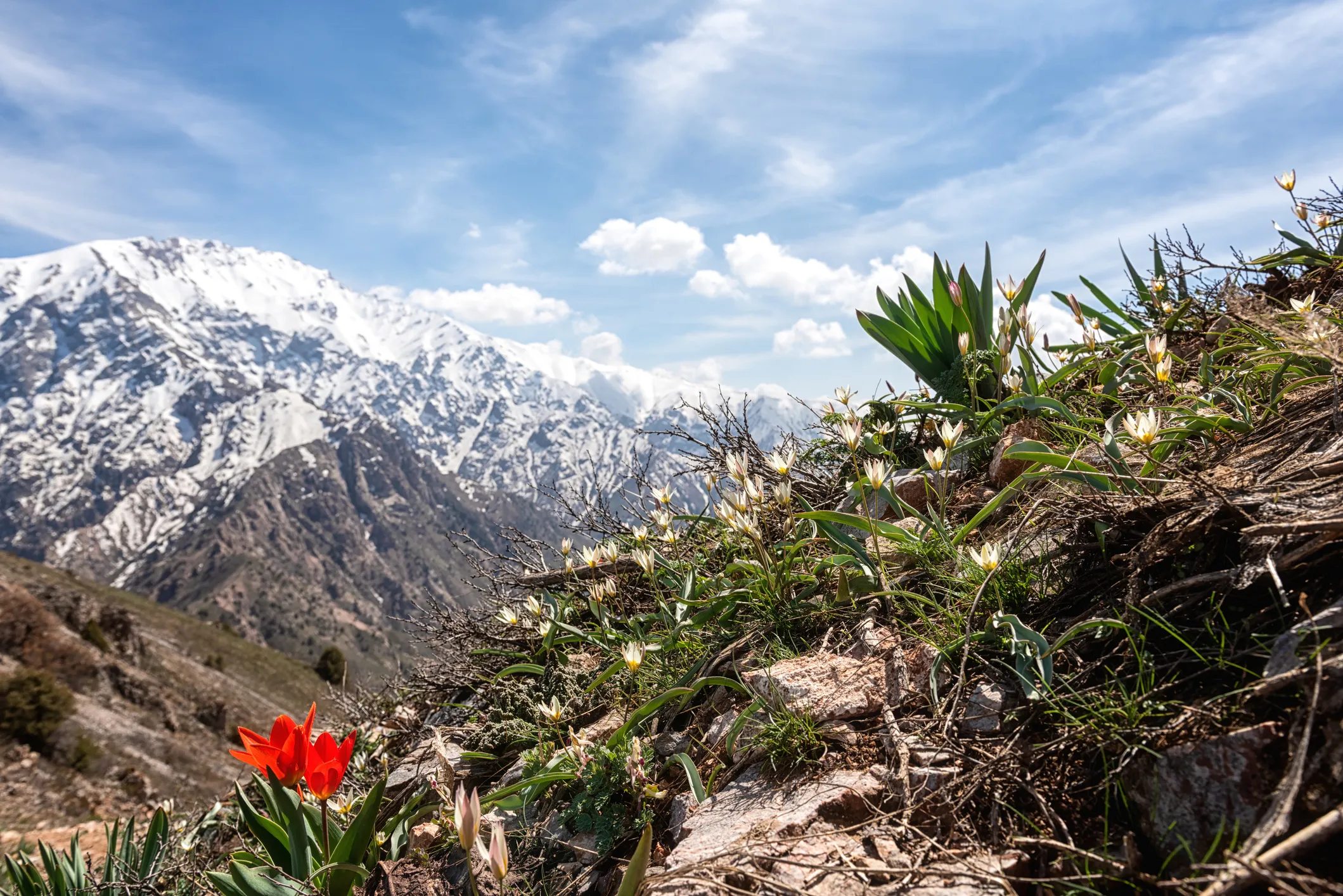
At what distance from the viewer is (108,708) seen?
103ft

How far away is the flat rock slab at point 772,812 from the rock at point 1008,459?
1456mm

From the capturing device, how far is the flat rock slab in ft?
5.42

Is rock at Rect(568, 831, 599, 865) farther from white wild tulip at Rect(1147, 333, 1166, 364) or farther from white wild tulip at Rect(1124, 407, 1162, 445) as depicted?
white wild tulip at Rect(1147, 333, 1166, 364)

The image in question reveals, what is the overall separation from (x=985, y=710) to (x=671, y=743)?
1.16 meters

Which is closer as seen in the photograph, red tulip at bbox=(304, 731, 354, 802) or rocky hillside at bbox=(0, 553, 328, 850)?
red tulip at bbox=(304, 731, 354, 802)

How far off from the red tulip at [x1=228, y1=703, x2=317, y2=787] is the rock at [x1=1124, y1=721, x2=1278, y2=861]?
6.64ft

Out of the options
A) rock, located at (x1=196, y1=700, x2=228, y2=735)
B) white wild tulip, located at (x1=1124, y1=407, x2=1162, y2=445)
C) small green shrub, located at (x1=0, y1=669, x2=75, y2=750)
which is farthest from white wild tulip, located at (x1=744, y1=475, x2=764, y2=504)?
rock, located at (x1=196, y1=700, x2=228, y2=735)

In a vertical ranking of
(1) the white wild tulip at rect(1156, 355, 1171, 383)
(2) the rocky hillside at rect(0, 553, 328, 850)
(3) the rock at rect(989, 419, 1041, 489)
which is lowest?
(2) the rocky hillside at rect(0, 553, 328, 850)

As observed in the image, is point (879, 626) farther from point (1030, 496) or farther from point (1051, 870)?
point (1051, 870)

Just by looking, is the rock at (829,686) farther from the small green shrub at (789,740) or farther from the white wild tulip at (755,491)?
the white wild tulip at (755,491)

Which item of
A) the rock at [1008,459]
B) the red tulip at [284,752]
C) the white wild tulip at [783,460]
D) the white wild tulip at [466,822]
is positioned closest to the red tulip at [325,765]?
the red tulip at [284,752]

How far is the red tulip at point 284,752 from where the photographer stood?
1.88 meters

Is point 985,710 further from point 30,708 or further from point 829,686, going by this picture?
point 30,708

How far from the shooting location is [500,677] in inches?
132
